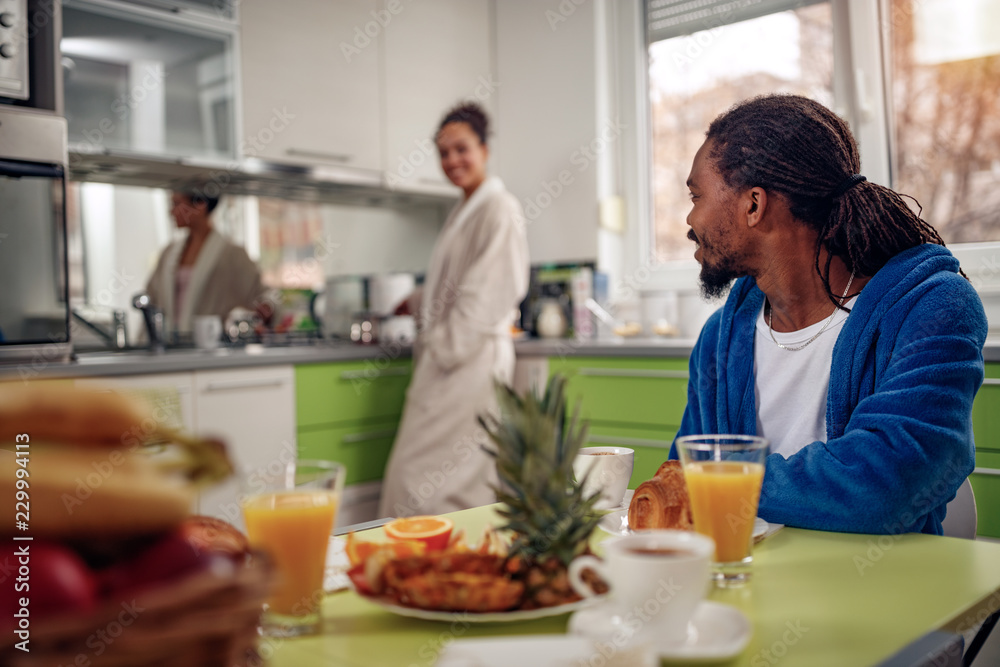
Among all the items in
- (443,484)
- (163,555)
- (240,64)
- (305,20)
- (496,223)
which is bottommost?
(443,484)

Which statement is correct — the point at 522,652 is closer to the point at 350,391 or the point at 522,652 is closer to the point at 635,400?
the point at 635,400

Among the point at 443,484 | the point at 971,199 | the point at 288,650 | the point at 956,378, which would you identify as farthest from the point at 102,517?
the point at 971,199

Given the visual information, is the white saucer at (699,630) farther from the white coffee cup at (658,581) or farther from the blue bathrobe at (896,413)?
the blue bathrobe at (896,413)

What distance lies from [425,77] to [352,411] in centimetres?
152

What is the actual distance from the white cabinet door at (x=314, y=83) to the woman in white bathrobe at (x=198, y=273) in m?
0.34

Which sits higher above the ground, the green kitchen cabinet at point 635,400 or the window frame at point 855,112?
the window frame at point 855,112

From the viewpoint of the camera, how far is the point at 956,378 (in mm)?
1077

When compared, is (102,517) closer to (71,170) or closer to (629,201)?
(71,170)

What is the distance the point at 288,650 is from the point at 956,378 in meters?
0.88

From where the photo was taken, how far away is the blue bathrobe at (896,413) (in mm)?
1010

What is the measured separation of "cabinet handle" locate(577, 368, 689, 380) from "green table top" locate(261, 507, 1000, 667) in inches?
70.0

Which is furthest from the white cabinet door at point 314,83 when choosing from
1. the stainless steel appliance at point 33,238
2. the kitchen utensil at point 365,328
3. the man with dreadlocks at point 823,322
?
the man with dreadlocks at point 823,322

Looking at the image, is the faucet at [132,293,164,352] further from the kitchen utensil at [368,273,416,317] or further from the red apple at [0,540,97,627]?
the red apple at [0,540,97,627]

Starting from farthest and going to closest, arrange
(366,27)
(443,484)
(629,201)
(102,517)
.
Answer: (629,201) → (366,27) → (443,484) → (102,517)
